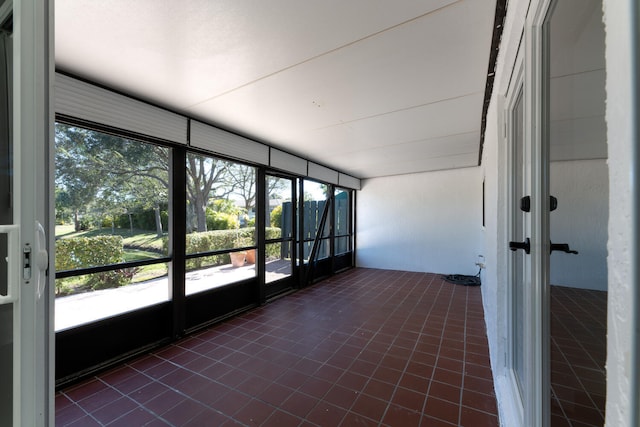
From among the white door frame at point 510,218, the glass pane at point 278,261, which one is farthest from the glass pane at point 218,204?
the white door frame at point 510,218

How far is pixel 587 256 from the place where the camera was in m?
0.70

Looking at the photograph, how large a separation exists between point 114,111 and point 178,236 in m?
1.26

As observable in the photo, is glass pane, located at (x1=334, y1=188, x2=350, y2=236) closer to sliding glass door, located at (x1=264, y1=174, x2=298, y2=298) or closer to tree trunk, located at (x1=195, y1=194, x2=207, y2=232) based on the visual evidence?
sliding glass door, located at (x1=264, y1=174, x2=298, y2=298)

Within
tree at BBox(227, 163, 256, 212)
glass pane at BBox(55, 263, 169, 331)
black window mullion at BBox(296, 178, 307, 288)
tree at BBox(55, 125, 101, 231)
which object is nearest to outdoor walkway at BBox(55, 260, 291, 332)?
glass pane at BBox(55, 263, 169, 331)

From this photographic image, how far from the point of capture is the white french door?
638 millimetres

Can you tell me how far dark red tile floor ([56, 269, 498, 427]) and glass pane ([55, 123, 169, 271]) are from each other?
1014mm

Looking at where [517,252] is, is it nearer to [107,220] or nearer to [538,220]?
[538,220]

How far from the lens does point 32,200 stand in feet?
2.19

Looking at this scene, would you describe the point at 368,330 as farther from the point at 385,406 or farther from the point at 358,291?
the point at 358,291

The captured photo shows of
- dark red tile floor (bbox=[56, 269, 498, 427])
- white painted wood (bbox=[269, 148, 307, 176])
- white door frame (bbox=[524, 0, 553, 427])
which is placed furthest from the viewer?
white painted wood (bbox=[269, 148, 307, 176])

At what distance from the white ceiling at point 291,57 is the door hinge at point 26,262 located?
1.29 metres

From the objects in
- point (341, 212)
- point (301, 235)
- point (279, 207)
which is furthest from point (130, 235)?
point (341, 212)

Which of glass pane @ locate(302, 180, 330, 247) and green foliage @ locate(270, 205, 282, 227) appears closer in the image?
green foliage @ locate(270, 205, 282, 227)

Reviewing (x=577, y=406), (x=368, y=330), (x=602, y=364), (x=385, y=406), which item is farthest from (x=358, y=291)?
(x=602, y=364)
